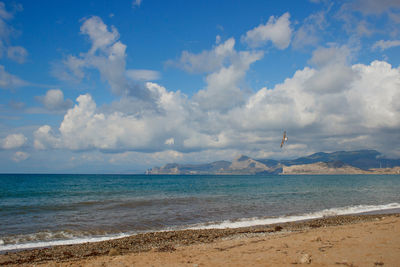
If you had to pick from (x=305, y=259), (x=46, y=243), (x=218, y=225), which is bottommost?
(x=218, y=225)

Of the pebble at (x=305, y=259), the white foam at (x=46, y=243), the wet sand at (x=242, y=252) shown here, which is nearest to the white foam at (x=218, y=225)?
the white foam at (x=46, y=243)

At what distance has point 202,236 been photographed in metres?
17.9

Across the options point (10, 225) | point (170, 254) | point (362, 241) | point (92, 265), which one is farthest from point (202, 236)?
point (10, 225)

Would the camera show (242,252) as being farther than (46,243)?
No

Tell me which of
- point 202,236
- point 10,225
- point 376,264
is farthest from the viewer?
point 10,225

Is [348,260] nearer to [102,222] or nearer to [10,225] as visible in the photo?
[102,222]

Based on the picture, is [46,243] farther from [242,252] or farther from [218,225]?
[242,252]

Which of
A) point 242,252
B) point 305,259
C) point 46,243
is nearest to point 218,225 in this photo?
point 242,252

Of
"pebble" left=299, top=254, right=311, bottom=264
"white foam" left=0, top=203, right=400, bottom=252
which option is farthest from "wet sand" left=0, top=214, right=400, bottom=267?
"white foam" left=0, top=203, right=400, bottom=252

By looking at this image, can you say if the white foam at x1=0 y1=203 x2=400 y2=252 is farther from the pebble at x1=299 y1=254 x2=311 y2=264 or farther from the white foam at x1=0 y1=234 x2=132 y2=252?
the pebble at x1=299 y1=254 x2=311 y2=264

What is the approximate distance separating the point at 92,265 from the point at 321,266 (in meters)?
9.41

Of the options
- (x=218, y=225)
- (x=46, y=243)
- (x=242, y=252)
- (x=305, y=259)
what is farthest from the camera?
(x=218, y=225)

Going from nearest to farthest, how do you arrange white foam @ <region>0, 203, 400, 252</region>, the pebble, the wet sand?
the pebble, the wet sand, white foam @ <region>0, 203, 400, 252</region>

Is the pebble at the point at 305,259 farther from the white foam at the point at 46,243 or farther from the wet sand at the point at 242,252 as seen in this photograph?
the white foam at the point at 46,243
